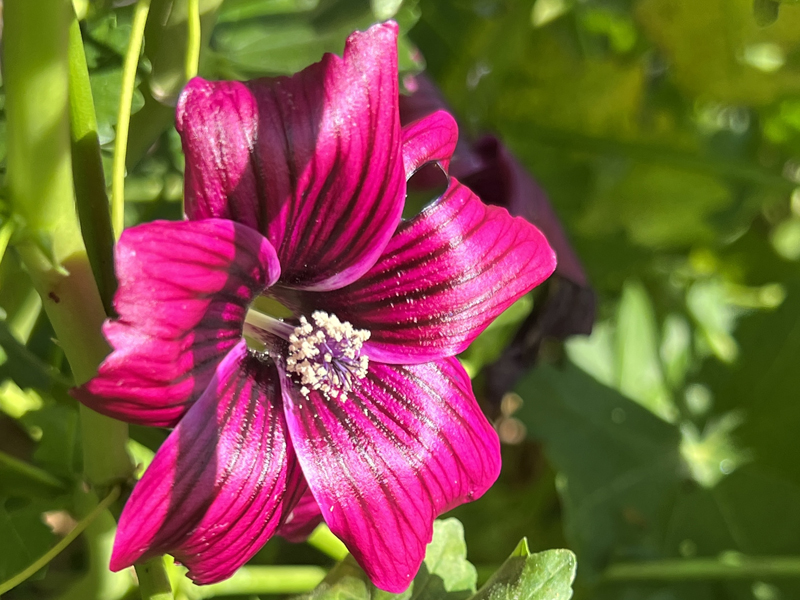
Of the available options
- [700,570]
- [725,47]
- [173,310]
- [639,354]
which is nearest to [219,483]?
[173,310]

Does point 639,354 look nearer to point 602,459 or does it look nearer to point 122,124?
point 602,459

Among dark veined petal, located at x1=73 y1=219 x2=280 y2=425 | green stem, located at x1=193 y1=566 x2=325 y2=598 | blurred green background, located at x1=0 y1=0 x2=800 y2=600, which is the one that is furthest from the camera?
blurred green background, located at x1=0 y1=0 x2=800 y2=600

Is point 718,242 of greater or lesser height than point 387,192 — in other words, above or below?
below

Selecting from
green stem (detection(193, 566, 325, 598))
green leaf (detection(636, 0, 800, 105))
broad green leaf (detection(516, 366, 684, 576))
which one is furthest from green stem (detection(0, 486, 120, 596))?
green leaf (detection(636, 0, 800, 105))

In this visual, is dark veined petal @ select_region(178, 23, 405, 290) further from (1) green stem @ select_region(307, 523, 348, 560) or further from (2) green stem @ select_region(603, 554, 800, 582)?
(2) green stem @ select_region(603, 554, 800, 582)

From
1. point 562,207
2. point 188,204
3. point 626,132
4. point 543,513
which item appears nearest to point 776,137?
point 626,132

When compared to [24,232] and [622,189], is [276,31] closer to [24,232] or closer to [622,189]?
[24,232]
